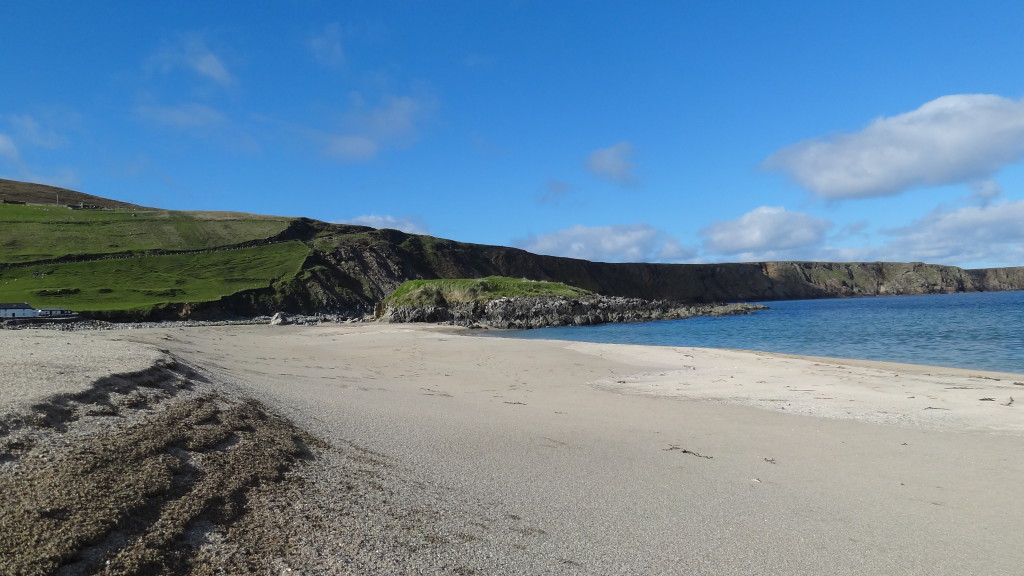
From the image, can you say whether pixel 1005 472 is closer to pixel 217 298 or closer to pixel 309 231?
pixel 217 298

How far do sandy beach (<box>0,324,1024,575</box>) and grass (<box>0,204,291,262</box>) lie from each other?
Result: 6907cm

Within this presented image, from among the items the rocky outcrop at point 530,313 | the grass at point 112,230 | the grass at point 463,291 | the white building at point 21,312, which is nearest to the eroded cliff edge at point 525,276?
the grass at point 112,230

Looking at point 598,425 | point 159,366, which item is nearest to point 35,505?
point 159,366

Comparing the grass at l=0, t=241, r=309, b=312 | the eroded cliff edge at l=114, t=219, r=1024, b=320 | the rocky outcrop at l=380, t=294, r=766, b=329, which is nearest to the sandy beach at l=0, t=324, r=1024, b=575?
the rocky outcrop at l=380, t=294, r=766, b=329

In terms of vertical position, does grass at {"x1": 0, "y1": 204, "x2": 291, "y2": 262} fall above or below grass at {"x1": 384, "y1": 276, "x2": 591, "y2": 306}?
above

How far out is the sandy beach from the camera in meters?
3.32

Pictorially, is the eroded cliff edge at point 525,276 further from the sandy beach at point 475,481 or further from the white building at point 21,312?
the sandy beach at point 475,481

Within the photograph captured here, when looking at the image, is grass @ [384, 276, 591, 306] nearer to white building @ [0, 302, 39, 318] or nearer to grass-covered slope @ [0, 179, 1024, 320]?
grass-covered slope @ [0, 179, 1024, 320]

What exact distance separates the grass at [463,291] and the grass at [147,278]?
18000mm

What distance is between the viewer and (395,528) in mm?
3844

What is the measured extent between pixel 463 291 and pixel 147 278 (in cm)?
3406

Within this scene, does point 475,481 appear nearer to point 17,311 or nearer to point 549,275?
point 17,311

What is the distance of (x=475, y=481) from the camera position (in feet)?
→ 17.3

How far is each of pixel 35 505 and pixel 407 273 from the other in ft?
282
